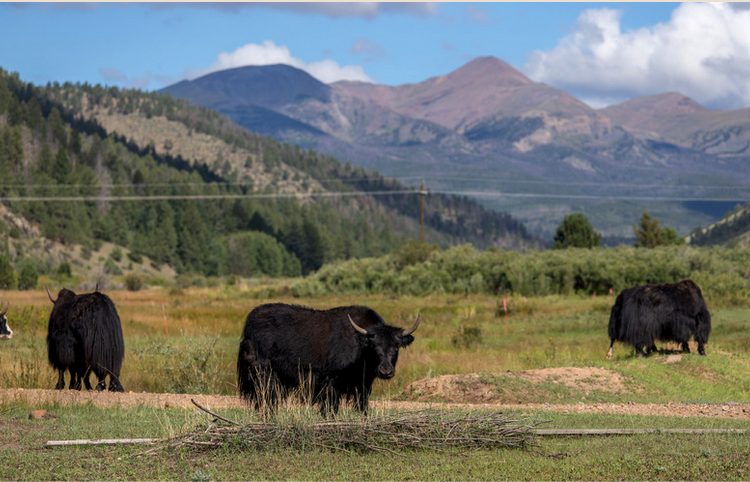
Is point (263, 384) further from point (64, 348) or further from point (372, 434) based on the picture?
point (64, 348)

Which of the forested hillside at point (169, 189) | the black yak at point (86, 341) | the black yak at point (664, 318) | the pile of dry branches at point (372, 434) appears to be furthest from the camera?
the forested hillside at point (169, 189)

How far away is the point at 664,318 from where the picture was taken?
21.2 m

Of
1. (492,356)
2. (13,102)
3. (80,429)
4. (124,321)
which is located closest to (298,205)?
(13,102)

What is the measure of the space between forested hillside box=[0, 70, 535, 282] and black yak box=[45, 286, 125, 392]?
57491mm

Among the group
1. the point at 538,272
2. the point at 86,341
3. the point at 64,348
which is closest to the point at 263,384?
the point at 86,341

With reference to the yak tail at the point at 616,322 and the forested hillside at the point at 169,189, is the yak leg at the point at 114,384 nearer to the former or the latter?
the yak tail at the point at 616,322

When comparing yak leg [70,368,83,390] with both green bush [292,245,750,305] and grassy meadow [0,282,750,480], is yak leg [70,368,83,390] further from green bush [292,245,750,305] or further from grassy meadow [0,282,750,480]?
green bush [292,245,750,305]

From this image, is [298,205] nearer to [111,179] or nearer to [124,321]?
[111,179]

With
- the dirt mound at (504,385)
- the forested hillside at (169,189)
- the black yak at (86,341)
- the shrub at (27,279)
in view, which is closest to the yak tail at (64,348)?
the black yak at (86,341)

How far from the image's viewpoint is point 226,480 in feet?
30.7

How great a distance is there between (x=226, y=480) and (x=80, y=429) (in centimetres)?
328

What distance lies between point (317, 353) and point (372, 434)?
180 centimetres

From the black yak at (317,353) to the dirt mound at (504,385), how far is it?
4936 mm

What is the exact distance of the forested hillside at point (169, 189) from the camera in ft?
342
